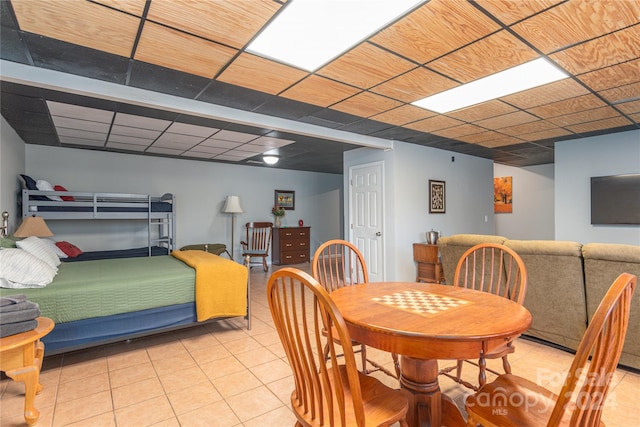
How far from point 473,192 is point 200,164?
547 cm

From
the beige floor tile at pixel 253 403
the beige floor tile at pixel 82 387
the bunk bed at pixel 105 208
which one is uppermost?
the bunk bed at pixel 105 208

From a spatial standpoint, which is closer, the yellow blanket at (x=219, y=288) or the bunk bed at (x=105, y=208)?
the yellow blanket at (x=219, y=288)

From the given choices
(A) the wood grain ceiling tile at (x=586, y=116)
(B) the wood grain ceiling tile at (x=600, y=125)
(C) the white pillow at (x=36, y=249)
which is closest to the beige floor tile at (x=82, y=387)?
(C) the white pillow at (x=36, y=249)

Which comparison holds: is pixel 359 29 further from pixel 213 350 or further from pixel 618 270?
pixel 213 350

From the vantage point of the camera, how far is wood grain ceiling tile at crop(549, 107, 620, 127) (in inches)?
142

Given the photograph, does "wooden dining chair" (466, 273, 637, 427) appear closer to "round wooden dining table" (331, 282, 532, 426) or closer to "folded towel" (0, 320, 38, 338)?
"round wooden dining table" (331, 282, 532, 426)

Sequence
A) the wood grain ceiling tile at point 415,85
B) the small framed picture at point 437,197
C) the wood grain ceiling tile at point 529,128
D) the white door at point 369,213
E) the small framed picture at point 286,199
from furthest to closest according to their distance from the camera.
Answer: the small framed picture at point 286,199 → the small framed picture at point 437,197 → the white door at point 369,213 → the wood grain ceiling tile at point 529,128 → the wood grain ceiling tile at point 415,85

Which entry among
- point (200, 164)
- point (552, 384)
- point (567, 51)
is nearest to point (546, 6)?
point (567, 51)

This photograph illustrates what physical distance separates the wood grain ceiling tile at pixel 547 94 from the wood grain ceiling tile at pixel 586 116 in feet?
2.42

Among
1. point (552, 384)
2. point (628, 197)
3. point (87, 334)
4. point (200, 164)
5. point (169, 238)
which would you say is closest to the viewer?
point (552, 384)

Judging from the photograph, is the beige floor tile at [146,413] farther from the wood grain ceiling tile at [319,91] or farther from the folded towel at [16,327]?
the wood grain ceiling tile at [319,91]

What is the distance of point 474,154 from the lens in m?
6.07

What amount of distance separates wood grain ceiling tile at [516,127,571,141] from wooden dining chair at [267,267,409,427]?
462 centimetres

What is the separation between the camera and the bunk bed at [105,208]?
4.31m
